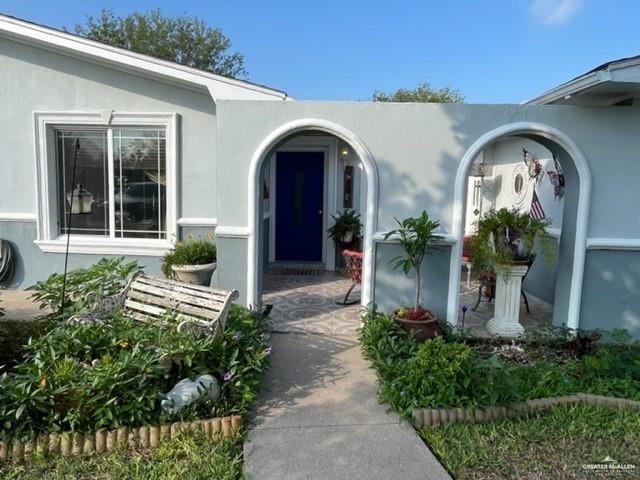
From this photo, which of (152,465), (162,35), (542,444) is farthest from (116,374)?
(162,35)

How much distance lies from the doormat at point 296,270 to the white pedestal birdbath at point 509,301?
3.57m

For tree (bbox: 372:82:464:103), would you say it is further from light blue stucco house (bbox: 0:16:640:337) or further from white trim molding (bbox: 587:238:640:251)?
white trim molding (bbox: 587:238:640:251)

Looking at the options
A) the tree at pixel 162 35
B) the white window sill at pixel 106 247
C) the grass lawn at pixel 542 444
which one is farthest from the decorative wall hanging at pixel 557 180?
the tree at pixel 162 35

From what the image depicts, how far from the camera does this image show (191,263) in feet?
18.7

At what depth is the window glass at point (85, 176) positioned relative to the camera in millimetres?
6348

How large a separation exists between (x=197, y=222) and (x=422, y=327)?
11.9ft

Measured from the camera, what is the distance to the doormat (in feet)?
25.6

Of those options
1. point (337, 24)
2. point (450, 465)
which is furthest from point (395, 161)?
point (337, 24)

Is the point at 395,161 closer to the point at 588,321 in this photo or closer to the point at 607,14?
the point at 588,321

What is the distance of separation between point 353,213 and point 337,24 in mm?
8376

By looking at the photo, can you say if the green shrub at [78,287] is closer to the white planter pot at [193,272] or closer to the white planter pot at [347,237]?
the white planter pot at [193,272]

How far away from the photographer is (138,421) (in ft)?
9.74

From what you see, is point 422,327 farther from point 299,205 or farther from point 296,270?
point 299,205

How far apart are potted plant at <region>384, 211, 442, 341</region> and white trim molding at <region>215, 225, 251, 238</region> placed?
5.16ft
